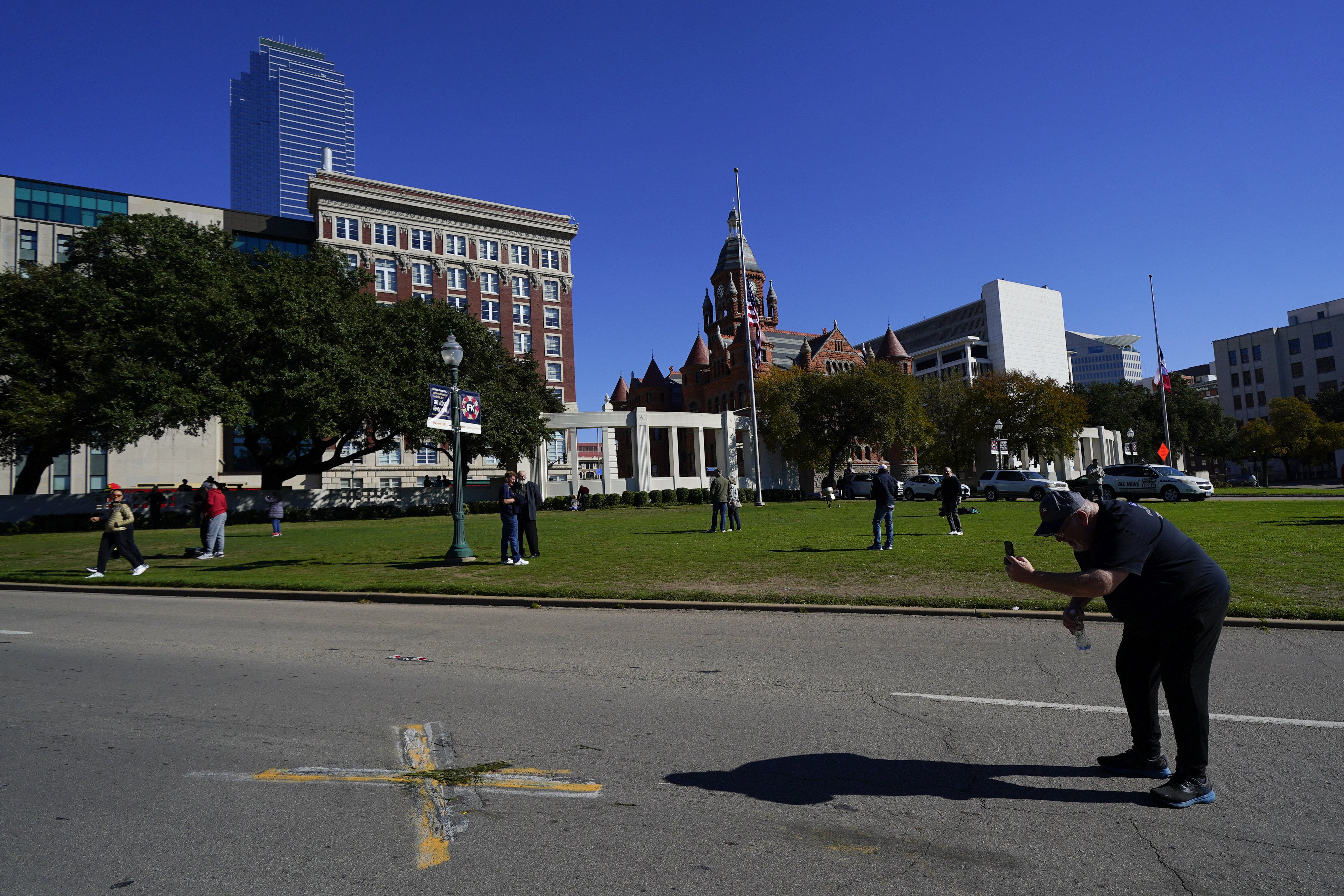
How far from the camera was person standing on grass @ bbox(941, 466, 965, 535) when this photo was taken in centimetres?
1914

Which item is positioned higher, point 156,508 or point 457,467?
point 457,467

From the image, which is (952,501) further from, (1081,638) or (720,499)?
(1081,638)

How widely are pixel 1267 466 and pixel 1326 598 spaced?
339ft

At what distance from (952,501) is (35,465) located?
42.8m

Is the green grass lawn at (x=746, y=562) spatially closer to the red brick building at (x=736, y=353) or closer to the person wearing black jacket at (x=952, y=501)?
the person wearing black jacket at (x=952, y=501)

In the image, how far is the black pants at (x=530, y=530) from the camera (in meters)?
15.5

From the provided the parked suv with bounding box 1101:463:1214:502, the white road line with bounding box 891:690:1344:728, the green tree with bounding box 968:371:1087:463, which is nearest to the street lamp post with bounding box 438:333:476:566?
the white road line with bounding box 891:690:1344:728

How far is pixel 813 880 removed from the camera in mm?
2996

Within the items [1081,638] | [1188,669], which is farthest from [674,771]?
[1188,669]

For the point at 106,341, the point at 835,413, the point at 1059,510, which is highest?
the point at 106,341

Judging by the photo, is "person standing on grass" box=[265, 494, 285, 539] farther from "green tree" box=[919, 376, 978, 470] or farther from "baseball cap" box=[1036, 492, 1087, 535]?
A: "green tree" box=[919, 376, 978, 470]

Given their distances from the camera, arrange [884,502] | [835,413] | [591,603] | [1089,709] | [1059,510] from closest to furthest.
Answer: [1059,510] < [1089,709] < [591,603] < [884,502] < [835,413]

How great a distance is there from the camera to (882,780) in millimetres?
4039

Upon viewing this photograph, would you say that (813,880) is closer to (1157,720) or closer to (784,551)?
(1157,720)
